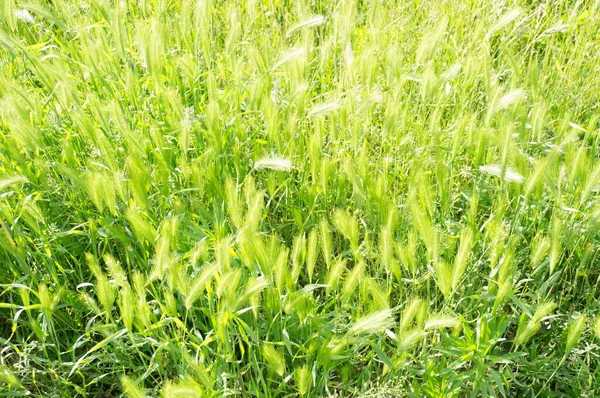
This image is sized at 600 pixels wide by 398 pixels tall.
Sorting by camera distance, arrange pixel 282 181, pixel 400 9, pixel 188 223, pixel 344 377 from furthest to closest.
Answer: pixel 400 9, pixel 282 181, pixel 188 223, pixel 344 377

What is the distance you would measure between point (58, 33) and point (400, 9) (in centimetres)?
140

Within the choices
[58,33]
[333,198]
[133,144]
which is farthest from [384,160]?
[58,33]

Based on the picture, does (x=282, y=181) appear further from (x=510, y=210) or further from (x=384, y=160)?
(x=510, y=210)

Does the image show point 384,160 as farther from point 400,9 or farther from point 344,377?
point 400,9

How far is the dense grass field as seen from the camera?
1.56 metres

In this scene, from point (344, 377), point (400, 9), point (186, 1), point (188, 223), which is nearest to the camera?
point (344, 377)

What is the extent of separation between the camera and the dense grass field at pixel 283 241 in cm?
156

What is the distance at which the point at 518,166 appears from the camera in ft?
5.80

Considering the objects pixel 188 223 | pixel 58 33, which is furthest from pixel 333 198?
pixel 58 33

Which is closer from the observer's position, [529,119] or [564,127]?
[564,127]

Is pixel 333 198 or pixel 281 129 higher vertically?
pixel 281 129

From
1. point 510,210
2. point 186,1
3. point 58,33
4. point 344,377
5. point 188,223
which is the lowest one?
point 344,377

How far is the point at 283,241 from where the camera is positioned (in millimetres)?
1906

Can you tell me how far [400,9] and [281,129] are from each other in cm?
75
